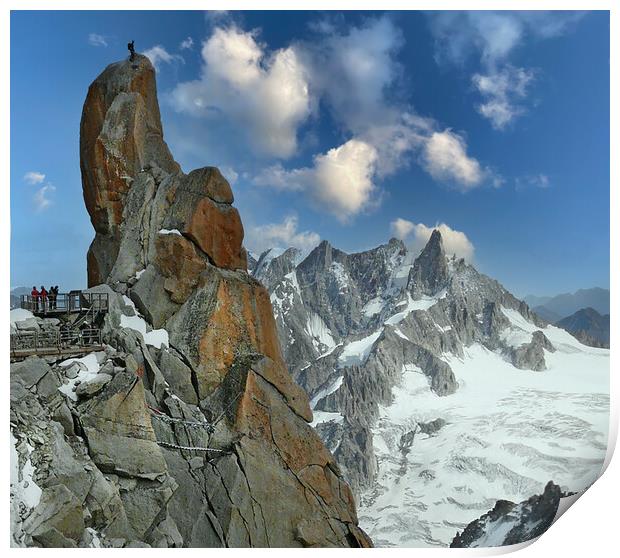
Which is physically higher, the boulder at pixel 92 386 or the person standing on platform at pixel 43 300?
the person standing on platform at pixel 43 300

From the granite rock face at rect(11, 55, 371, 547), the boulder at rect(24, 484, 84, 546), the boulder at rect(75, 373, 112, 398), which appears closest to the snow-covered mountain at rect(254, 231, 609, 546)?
the granite rock face at rect(11, 55, 371, 547)

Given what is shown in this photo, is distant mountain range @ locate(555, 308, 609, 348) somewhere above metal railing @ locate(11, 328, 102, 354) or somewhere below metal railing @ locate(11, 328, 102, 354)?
above

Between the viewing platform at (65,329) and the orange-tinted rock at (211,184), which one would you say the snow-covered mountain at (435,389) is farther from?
the viewing platform at (65,329)

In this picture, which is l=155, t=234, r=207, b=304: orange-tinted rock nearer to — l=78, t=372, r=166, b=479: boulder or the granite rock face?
the granite rock face

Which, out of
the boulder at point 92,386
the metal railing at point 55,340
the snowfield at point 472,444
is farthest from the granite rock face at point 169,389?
the snowfield at point 472,444

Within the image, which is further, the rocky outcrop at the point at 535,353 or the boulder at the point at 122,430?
the rocky outcrop at the point at 535,353

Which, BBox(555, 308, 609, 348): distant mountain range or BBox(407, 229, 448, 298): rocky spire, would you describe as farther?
BBox(407, 229, 448, 298): rocky spire

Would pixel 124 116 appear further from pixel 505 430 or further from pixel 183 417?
pixel 505 430
